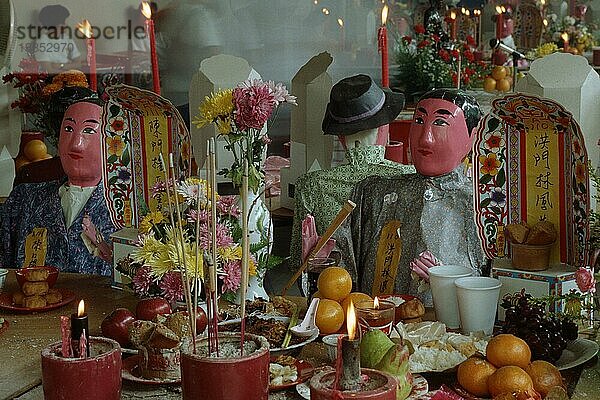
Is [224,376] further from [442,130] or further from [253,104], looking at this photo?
[442,130]

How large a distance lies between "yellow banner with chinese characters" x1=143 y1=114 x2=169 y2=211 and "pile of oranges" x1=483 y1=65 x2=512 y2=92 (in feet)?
10.8

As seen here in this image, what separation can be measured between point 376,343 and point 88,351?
409 mm

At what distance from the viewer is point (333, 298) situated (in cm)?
174

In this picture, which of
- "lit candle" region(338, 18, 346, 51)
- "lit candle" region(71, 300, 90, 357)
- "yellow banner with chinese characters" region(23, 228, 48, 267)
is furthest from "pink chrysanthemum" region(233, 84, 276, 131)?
Result: "lit candle" region(338, 18, 346, 51)

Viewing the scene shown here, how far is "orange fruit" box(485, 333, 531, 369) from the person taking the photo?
1436mm

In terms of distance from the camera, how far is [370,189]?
7.74 feet

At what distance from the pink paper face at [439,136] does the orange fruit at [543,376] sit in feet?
2.72

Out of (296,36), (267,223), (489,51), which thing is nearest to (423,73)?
(296,36)

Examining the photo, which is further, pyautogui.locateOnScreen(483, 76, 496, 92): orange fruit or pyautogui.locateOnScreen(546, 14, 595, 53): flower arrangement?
pyautogui.locateOnScreen(546, 14, 595, 53): flower arrangement

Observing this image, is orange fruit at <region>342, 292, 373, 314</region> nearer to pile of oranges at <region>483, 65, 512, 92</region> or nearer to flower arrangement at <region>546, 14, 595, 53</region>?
pile of oranges at <region>483, 65, 512, 92</region>

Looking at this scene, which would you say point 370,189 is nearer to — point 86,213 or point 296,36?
point 86,213

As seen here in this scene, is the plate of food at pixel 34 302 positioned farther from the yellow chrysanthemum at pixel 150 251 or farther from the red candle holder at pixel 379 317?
the red candle holder at pixel 379 317

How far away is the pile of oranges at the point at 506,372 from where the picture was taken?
138cm

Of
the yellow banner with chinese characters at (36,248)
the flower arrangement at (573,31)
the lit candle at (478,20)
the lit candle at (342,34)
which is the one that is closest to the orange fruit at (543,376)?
the yellow banner with chinese characters at (36,248)
